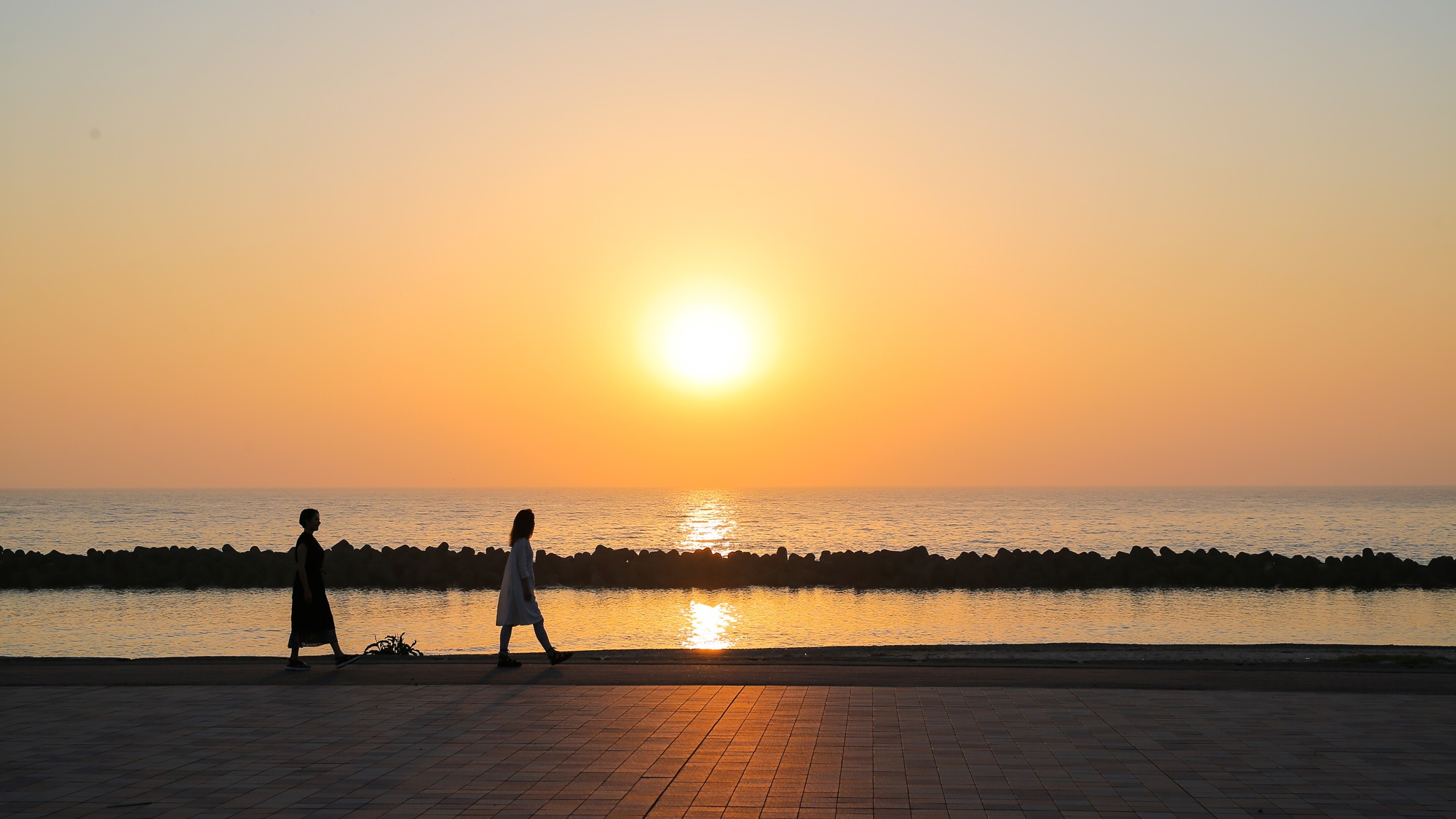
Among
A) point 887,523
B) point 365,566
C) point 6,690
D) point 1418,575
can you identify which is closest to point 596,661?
point 6,690

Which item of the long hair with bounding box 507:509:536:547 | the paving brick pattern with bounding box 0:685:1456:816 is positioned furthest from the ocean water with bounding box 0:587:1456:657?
the paving brick pattern with bounding box 0:685:1456:816

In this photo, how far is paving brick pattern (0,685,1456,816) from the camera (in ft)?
23.0

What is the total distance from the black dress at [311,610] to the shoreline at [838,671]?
0.41m

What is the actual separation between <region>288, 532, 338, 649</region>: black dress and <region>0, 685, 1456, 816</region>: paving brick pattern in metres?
1.54

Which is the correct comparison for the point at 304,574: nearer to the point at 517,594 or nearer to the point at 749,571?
the point at 517,594

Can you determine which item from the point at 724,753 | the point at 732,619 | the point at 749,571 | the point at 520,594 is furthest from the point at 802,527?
the point at 724,753

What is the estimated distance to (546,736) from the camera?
9.04 meters

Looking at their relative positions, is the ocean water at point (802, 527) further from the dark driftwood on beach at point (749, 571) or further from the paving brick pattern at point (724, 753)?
the paving brick pattern at point (724, 753)

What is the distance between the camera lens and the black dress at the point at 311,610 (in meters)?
13.0

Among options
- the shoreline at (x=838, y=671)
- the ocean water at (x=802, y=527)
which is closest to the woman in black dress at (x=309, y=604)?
the shoreline at (x=838, y=671)

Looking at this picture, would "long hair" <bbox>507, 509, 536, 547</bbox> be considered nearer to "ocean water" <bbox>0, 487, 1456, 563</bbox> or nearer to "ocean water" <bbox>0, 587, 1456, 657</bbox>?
"ocean water" <bbox>0, 587, 1456, 657</bbox>

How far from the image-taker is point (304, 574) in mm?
13156

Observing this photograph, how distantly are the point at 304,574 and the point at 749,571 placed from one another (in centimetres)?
2845

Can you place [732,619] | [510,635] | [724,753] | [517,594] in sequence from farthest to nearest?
[732,619]
[517,594]
[510,635]
[724,753]
